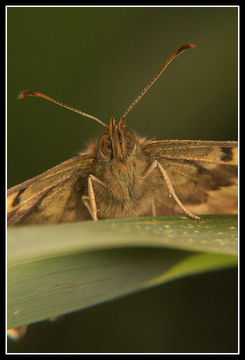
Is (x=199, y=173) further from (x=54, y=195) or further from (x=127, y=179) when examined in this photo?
(x=54, y=195)

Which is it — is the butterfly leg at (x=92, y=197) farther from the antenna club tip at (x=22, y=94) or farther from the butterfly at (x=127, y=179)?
the antenna club tip at (x=22, y=94)

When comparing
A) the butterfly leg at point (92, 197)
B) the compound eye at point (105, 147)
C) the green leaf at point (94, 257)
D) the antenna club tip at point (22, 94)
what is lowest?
the green leaf at point (94, 257)

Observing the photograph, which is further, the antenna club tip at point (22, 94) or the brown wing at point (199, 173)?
the brown wing at point (199, 173)

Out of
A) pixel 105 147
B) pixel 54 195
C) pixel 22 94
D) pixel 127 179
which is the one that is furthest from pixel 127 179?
pixel 22 94

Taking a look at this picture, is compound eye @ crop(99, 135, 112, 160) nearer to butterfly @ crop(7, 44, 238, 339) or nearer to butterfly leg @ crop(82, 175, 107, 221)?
butterfly @ crop(7, 44, 238, 339)

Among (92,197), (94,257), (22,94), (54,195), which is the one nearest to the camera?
→ (94,257)

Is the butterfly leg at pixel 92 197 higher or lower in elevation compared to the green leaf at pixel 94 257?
higher

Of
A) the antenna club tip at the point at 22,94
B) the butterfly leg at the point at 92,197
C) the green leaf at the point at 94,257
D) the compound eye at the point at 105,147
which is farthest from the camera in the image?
the compound eye at the point at 105,147

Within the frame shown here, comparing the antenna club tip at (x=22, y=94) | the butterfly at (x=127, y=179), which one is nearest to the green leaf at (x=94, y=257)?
the butterfly at (x=127, y=179)
